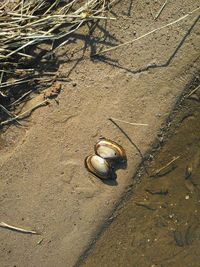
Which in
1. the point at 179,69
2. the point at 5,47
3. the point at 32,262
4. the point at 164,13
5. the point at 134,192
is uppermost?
the point at 164,13

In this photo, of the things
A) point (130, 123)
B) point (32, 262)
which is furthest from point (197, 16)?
point (32, 262)

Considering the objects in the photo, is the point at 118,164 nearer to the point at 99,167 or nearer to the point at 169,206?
the point at 99,167

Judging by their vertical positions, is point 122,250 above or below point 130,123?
below

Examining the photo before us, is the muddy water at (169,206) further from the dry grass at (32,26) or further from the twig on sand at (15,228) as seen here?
the dry grass at (32,26)

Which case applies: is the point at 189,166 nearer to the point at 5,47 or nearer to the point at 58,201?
the point at 58,201

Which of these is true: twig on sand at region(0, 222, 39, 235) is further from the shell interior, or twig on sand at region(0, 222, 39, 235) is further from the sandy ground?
the shell interior

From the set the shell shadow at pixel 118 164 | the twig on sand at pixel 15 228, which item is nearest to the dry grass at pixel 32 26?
the shell shadow at pixel 118 164
